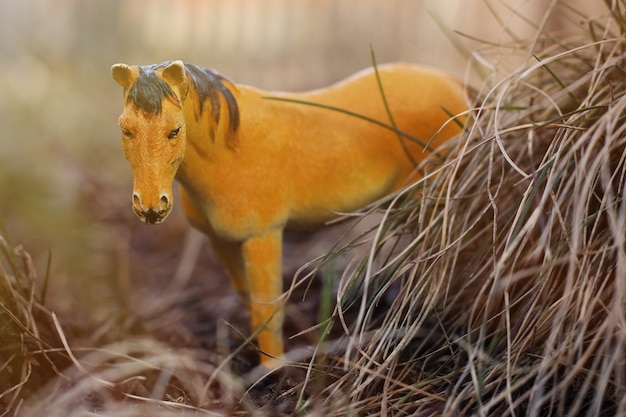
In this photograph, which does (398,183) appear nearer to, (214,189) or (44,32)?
(214,189)

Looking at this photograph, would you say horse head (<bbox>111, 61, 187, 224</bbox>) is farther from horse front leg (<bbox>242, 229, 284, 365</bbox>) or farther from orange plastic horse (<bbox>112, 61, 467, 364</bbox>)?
horse front leg (<bbox>242, 229, 284, 365</bbox>)

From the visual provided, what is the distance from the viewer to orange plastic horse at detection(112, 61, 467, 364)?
0.88 metres

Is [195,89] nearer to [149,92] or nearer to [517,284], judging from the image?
[149,92]

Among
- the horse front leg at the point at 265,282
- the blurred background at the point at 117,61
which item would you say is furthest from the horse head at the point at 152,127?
the blurred background at the point at 117,61

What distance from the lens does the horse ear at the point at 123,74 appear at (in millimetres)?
862

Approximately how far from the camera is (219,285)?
1.55 meters

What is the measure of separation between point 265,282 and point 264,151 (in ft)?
0.70

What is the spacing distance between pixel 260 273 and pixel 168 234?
0.93 metres

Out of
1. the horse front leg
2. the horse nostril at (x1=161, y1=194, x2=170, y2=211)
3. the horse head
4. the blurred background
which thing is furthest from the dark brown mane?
the blurred background

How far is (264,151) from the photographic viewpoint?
3.46 feet

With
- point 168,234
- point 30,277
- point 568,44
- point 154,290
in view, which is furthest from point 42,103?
point 568,44

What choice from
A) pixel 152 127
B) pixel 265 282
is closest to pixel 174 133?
pixel 152 127

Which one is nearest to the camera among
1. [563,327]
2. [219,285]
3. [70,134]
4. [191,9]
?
[563,327]

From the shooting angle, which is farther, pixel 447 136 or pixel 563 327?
pixel 447 136
